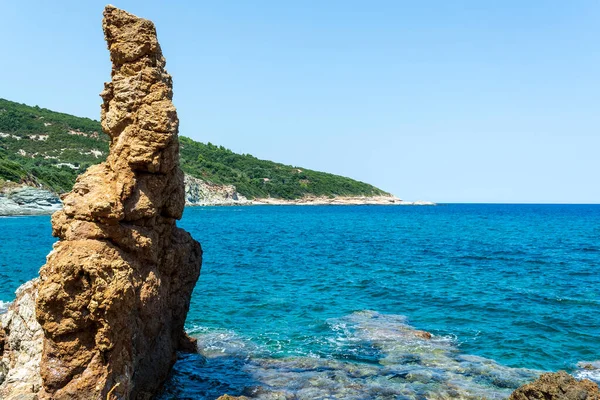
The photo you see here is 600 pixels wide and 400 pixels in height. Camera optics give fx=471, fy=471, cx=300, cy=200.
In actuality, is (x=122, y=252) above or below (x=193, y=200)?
above

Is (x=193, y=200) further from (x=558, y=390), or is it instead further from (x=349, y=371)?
(x=558, y=390)

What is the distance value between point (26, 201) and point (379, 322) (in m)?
76.2

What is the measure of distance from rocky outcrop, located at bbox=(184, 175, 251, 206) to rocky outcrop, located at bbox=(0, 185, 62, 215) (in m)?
55.7

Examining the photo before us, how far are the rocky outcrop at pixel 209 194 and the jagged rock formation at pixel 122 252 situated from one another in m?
127

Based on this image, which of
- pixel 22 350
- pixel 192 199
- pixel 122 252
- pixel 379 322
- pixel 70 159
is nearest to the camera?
pixel 122 252

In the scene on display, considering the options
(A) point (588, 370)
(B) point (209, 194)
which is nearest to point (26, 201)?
(B) point (209, 194)

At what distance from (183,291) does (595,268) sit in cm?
3407

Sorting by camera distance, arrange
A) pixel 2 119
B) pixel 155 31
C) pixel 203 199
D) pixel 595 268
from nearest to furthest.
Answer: pixel 155 31
pixel 595 268
pixel 2 119
pixel 203 199

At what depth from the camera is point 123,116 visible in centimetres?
1062

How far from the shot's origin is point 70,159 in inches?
4466

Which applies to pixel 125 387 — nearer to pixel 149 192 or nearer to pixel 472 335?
pixel 149 192

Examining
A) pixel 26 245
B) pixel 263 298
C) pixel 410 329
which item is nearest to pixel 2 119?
pixel 26 245

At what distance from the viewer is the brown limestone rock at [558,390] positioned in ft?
31.7

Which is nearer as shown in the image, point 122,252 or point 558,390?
point 122,252
